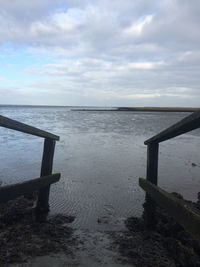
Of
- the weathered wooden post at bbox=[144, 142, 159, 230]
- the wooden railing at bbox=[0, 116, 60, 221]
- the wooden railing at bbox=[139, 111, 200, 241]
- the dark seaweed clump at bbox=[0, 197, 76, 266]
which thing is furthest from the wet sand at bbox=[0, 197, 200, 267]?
the wooden railing at bbox=[139, 111, 200, 241]

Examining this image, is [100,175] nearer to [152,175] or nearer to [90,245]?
[152,175]

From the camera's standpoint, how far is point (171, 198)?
3889 mm

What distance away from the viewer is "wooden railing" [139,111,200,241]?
3223 millimetres

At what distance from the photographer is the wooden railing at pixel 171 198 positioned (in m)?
3.22

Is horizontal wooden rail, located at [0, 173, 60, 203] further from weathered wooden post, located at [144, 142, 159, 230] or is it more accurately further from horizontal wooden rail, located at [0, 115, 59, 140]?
weathered wooden post, located at [144, 142, 159, 230]

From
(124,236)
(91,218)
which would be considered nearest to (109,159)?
(91,218)

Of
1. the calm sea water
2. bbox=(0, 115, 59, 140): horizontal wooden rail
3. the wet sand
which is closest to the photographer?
bbox=(0, 115, 59, 140): horizontal wooden rail

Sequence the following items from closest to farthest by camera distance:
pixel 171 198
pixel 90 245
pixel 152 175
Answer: pixel 171 198 < pixel 90 245 < pixel 152 175

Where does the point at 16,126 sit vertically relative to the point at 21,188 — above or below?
above

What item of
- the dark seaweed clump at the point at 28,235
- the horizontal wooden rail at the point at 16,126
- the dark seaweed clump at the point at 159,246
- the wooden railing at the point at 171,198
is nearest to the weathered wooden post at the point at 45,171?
the dark seaweed clump at the point at 28,235

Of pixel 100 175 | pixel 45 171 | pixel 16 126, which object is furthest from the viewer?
pixel 100 175

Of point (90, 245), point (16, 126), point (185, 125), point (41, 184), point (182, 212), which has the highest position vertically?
point (185, 125)

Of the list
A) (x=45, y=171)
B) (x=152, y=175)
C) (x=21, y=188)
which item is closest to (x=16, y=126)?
(x=21, y=188)

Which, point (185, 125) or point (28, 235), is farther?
point (28, 235)
